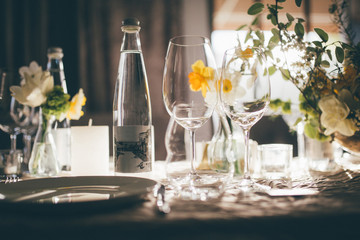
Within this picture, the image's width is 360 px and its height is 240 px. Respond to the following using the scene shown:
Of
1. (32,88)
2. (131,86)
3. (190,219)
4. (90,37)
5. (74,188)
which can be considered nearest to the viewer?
(190,219)

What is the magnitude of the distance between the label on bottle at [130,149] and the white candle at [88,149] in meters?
0.12

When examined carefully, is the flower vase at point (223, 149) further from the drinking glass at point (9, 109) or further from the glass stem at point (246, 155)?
the drinking glass at point (9, 109)

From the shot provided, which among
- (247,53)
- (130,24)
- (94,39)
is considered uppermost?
(94,39)

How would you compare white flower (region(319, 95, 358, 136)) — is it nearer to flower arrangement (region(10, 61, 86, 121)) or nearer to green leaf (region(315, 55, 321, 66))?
green leaf (region(315, 55, 321, 66))

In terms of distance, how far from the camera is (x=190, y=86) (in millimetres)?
621

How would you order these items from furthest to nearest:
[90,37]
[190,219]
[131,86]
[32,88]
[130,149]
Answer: [90,37], [131,86], [32,88], [130,149], [190,219]

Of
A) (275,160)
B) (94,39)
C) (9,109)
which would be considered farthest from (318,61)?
(94,39)

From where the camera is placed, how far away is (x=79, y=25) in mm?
3018

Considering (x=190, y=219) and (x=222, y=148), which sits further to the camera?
(x=222, y=148)

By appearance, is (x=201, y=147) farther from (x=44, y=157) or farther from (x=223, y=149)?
(x=44, y=157)

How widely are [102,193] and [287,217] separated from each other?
1.04ft

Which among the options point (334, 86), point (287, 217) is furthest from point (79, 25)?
point (287, 217)

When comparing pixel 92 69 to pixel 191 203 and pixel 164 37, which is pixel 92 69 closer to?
pixel 164 37

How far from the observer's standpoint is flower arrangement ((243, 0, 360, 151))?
0.66m
